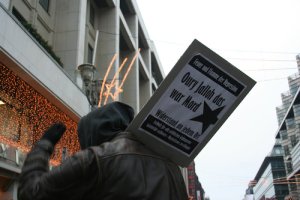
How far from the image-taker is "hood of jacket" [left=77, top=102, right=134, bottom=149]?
6.45 feet

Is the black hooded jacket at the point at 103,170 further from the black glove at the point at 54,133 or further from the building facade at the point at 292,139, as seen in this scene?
the building facade at the point at 292,139

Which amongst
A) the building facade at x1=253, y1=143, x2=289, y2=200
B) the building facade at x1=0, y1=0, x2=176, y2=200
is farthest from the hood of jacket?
the building facade at x1=253, y1=143, x2=289, y2=200

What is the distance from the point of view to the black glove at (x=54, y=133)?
1.92 meters

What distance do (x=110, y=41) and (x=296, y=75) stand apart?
75646 millimetres

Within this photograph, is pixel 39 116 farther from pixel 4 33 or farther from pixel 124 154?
pixel 124 154

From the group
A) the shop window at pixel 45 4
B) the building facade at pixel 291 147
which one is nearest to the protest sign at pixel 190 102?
the shop window at pixel 45 4

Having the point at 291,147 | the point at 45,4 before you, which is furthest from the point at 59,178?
the point at 291,147

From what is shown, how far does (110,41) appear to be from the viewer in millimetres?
23703

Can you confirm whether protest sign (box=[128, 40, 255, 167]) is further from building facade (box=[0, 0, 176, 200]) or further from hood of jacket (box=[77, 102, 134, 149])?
building facade (box=[0, 0, 176, 200])

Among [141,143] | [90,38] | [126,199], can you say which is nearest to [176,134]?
[141,143]

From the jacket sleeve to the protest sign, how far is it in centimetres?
36

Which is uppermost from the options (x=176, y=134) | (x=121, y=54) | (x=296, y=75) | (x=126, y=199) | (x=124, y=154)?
(x=296, y=75)

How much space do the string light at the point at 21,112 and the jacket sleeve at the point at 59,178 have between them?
30.4ft

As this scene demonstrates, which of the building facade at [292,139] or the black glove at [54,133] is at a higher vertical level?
the building facade at [292,139]
